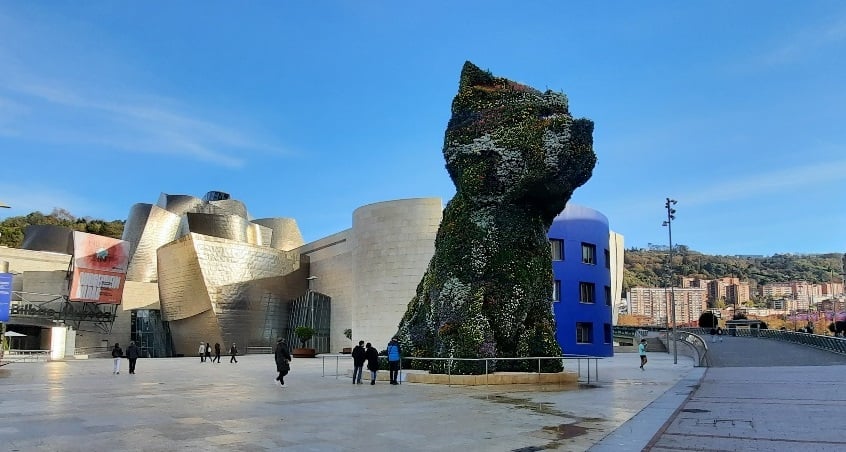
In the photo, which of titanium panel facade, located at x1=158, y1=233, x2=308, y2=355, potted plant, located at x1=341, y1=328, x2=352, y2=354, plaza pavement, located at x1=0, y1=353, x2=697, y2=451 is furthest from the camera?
titanium panel facade, located at x1=158, y1=233, x2=308, y2=355

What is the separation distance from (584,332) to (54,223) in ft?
297

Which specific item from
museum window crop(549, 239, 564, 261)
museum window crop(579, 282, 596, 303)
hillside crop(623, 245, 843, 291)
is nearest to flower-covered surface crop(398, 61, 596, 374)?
museum window crop(549, 239, 564, 261)

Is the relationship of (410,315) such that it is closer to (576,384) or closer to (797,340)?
(576,384)

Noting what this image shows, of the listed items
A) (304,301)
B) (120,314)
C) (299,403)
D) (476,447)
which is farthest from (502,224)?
(120,314)

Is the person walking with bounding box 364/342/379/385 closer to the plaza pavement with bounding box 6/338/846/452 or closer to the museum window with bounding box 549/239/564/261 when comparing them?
the plaza pavement with bounding box 6/338/846/452

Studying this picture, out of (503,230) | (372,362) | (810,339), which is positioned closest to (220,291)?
(372,362)

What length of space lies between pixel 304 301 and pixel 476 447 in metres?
52.9

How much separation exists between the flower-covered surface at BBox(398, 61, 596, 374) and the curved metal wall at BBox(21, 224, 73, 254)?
66308 millimetres

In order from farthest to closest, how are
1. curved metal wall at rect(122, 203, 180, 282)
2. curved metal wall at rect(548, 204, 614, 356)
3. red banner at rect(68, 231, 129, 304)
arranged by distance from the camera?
curved metal wall at rect(122, 203, 180, 282)
red banner at rect(68, 231, 129, 304)
curved metal wall at rect(548, 204, 614, 356)

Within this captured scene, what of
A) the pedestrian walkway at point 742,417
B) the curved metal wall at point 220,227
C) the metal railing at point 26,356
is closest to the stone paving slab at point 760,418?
the pedestrian walkway at point 742,417

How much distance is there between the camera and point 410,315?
66.6 feet

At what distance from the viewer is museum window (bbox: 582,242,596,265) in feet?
143

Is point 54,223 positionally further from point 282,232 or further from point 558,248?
point 558,248

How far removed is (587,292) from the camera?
43688 mm
